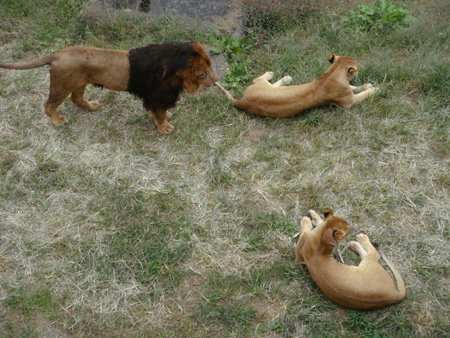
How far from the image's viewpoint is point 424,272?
3984 millimetres

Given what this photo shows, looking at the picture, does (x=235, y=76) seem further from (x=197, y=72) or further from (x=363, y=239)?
(x=363, y=239)

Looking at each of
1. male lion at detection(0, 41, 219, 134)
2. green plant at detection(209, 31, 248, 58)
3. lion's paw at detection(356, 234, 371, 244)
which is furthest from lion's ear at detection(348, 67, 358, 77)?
lion's paw at detection(356, 234, 371, 244)

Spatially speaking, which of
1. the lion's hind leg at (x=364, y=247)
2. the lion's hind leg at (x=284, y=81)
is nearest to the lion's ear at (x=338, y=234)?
the lion's hind leg at (x=364, y=247)

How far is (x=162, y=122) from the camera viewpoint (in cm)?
524

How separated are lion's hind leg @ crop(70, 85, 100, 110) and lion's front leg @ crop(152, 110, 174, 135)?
1.05 meters

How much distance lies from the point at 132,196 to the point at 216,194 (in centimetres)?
100

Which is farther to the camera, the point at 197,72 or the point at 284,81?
the point at 284,81

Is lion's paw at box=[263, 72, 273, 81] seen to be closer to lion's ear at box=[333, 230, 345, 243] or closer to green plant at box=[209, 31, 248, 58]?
green plant at box=[209, 31, 248, 58]

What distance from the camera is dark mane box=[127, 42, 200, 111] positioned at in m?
4.57

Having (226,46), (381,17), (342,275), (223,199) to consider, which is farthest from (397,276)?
(381,17)

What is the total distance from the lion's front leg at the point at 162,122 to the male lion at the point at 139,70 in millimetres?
110

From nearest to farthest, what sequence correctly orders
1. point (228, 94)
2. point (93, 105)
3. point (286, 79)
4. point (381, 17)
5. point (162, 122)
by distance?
point (162, 122) → point (93, 105) → point (228, 94) → point (286, 79) → point (381, 17)

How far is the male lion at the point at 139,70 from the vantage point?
458 centimetres

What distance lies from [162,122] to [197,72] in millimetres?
916
